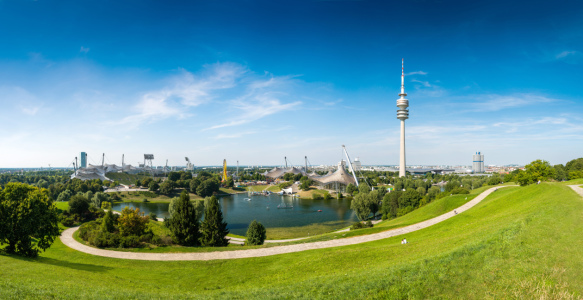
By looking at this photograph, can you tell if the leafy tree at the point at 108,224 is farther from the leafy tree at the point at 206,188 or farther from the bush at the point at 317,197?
the leafy tree at the point at 206,188

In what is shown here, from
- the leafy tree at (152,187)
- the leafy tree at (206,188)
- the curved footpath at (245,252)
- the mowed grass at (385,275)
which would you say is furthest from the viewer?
the leafy tree at (206,188)

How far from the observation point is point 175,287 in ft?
32.6

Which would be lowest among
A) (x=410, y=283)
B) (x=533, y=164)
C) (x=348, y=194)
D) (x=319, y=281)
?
(x=348, y=194)

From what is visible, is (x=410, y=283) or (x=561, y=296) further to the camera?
(x=410, y=283)

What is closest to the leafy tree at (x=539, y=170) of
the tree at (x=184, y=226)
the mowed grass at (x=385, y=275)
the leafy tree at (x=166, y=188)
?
the mowed grass at (x=385, y=275)

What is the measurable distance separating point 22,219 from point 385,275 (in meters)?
16.7

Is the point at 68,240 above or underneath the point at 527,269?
underneath

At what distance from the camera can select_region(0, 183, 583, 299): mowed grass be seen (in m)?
6.24

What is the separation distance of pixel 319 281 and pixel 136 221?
18427 mm

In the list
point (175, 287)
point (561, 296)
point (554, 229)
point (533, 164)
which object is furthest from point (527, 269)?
point (533, 164)

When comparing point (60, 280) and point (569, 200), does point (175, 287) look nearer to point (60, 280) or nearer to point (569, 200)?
point (60, 280)

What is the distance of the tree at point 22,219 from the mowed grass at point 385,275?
5.49ft

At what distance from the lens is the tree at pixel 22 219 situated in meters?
13.4

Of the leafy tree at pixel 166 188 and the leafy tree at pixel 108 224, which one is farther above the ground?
the leafy tree at pixel 108 224
